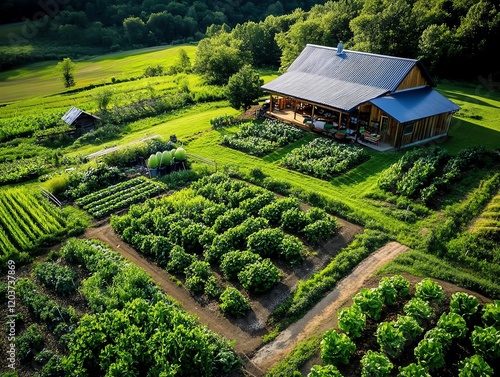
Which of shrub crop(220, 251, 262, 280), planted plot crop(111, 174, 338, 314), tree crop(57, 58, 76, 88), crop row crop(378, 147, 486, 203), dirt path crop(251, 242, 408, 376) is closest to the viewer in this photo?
dirt path crop(251, 242, 408, 376)

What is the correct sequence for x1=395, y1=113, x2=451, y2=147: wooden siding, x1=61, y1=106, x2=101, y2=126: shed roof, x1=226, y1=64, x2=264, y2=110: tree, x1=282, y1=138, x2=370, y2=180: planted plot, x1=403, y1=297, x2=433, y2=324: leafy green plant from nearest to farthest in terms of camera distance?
x1=403, y1=297, x2=433, y2=324: leafy green plant
x1=282, y1=138, x2=370, y2=180: planted plot
x1=395, y1=113, x2=451, y2=147: wooden siding
x1=61, y1=106, x2=101, y2=126: shed roof
x1=226, y1=64, x2=264, y2=110: tree

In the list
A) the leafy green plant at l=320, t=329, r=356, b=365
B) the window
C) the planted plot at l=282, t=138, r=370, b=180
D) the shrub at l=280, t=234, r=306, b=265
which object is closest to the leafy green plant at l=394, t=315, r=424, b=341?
the leafy green plant at l=320, t=329, r=356, b=365

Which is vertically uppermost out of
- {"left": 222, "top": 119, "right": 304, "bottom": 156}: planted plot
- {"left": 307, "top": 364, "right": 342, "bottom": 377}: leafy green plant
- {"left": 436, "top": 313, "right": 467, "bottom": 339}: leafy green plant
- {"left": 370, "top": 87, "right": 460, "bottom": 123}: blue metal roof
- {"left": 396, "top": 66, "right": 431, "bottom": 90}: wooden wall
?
{"left": 396, "top": 66, "right": 431, "bottom": 90}: wooden wall

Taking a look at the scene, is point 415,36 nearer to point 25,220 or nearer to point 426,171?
point 426,171

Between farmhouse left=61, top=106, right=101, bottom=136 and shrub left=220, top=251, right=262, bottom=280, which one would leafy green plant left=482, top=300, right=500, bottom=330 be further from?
farmhouse left=61, top=106, right=101, bottom=136

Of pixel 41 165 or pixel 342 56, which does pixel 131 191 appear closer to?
pixel 41 165
